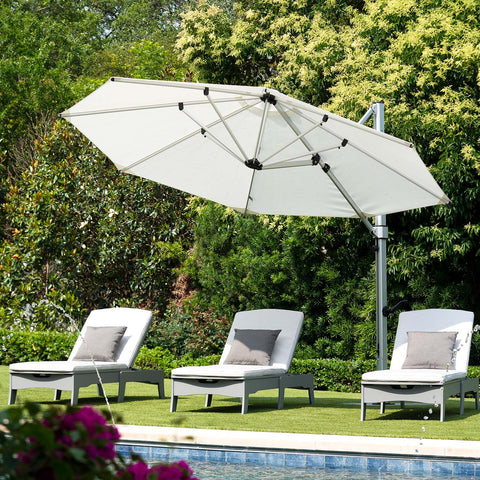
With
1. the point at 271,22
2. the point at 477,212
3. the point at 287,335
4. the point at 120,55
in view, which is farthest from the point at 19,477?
the point at 120,55

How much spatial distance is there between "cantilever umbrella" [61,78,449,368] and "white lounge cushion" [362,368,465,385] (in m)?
1.60

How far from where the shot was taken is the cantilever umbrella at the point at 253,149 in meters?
6.72

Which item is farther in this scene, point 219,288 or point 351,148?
point 219,288

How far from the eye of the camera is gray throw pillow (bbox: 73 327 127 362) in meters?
8.05

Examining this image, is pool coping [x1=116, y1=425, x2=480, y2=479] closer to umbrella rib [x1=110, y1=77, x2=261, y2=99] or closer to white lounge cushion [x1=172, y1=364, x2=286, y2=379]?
white lounge cushion [x1=172, y1=364, x2=286, y2=379]

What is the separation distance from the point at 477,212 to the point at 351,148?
166 inches

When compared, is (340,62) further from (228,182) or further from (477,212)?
(228,182)

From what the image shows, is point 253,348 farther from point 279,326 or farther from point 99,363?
point 99,363

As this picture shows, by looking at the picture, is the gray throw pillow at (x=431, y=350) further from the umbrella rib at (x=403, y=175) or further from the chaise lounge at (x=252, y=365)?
the umbrella rib at (x=403, y=175)

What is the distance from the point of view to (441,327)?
7832 millimetres

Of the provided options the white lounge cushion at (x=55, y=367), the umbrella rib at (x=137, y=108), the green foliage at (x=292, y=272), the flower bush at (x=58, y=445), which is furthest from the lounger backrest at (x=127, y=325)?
the flower bush at (x=58, y=445)

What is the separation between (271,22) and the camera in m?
13.6

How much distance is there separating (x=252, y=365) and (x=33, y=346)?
516 cm

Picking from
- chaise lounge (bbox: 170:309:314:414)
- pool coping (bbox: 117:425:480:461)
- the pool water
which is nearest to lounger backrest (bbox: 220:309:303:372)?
chaise lounge (bbox: 170:309:314:414)
